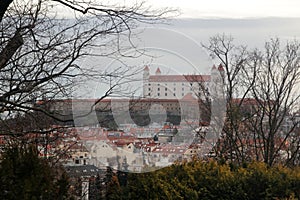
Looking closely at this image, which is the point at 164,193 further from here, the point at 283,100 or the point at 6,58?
the point at 283,100

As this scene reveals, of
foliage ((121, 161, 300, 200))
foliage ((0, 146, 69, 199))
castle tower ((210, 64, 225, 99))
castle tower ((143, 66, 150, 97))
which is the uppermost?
castle tower ((210, 64, 225, 99))

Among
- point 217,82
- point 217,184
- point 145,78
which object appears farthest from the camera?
point 217,82

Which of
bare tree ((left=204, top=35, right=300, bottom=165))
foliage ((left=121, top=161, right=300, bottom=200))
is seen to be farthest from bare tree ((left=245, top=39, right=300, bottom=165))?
foliage ((left=121, top=161, right=300, bottom=200))

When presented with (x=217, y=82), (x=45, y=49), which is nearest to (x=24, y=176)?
(x=45, y=49)

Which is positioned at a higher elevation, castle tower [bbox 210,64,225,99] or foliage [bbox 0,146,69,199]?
castle tower [bbox 210,64,225,99]

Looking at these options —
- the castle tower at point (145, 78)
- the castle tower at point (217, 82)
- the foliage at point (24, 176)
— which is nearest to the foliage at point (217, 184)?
the castle tower at point (145, 78)

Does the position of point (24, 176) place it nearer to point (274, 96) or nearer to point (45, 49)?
point (45, 49)

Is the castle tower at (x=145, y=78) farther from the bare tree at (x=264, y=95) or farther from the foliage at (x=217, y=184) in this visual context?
the bare tree at (x=264, y=95)

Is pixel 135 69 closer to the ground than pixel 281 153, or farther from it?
farther from it

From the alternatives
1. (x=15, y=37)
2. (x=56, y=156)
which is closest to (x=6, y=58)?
(x=15, y=37)

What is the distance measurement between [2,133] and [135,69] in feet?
6.42

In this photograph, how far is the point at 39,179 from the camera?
215 inches

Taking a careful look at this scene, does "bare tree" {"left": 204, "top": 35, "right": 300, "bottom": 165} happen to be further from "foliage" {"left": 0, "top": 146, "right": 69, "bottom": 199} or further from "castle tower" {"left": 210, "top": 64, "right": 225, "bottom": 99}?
"foliage" {"left": 0, "top": 146, "right": 69, "bottom": 199}

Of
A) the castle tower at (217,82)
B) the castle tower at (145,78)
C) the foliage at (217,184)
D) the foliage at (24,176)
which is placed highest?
the castle tower at (217,82)
